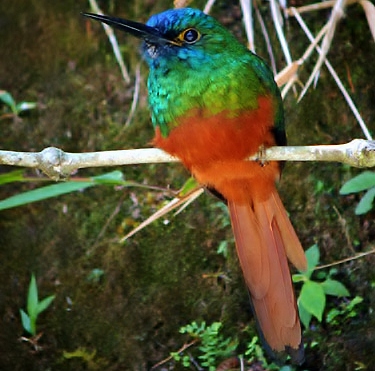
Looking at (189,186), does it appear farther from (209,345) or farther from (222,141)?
(209,345)

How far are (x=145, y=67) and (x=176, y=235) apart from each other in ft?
2.19

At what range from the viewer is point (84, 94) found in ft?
9.86

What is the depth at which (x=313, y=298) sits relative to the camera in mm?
2295

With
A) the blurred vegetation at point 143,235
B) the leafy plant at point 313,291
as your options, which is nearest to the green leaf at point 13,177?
the blurred vegetation at point 143,235

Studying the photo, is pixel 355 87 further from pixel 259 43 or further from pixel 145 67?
pixel 145 67

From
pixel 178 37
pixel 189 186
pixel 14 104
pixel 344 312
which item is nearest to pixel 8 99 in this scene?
pixel 14 104

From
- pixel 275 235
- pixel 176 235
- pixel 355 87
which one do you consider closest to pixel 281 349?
pixel 275 235

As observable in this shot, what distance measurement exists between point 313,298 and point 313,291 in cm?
3

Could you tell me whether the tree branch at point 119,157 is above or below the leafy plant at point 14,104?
above

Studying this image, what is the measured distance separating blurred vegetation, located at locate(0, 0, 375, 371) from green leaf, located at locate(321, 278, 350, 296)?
4.6 inches

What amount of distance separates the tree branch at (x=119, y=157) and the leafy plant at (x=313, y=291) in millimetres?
507

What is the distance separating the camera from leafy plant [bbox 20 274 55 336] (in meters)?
2.53

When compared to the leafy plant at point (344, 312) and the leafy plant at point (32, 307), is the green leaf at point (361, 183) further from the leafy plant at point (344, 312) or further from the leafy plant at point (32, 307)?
the leafy plant at point (32, 307)

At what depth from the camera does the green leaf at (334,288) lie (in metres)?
2.40
